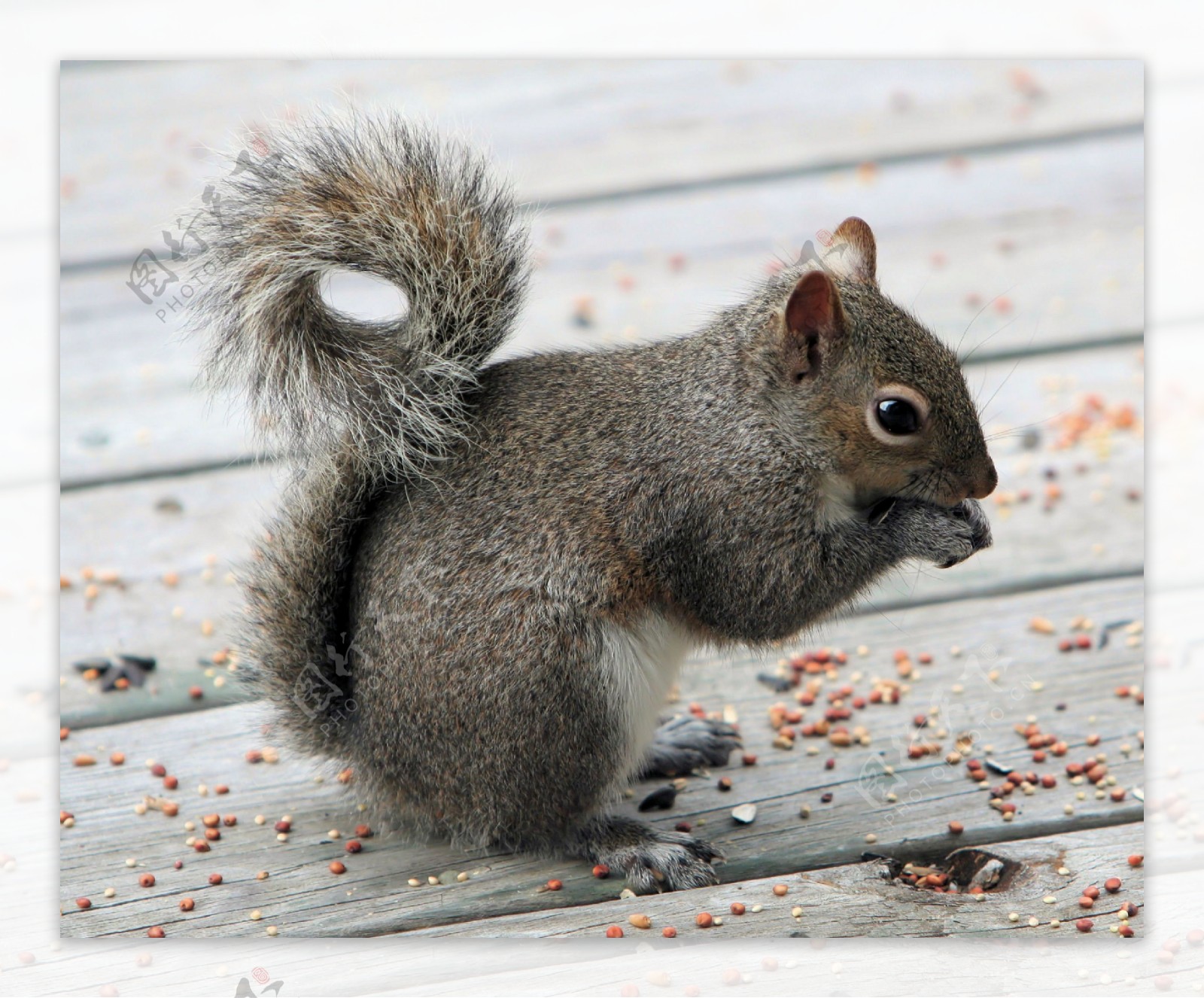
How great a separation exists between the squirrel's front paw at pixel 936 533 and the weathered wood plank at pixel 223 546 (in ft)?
1.13

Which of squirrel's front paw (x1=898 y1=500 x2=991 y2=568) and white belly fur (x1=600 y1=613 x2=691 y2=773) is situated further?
squirrel's front paw (x1=898 y1=500 x2=991 y2=568)

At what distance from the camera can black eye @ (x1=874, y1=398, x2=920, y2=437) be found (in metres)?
1.77

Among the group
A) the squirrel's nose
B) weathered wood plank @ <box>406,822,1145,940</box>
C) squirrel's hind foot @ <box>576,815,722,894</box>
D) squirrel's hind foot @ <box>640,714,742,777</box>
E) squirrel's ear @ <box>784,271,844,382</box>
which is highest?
squirrel's ear @ <box>784,271,844,382</box>

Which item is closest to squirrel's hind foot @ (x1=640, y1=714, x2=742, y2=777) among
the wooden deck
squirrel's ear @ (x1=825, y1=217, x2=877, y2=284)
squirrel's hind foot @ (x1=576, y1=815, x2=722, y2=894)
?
the wooden deck

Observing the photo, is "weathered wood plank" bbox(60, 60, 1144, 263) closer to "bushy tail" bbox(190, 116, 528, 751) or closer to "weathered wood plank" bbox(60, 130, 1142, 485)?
"weathered wood plank" bbox(60, 130, 1142, 485)

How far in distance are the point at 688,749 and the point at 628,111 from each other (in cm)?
187

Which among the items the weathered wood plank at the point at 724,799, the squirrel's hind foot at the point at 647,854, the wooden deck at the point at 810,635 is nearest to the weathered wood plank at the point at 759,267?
the wooden deck at the point at 810,635

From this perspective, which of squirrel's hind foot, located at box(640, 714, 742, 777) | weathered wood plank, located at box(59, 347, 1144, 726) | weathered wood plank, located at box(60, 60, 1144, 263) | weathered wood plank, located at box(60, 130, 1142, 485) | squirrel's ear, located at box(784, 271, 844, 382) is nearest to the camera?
squirrel's ear, located at box(784, 271, 844, 382)

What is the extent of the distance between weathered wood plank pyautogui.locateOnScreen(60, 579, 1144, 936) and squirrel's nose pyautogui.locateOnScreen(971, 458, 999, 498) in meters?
0.43
